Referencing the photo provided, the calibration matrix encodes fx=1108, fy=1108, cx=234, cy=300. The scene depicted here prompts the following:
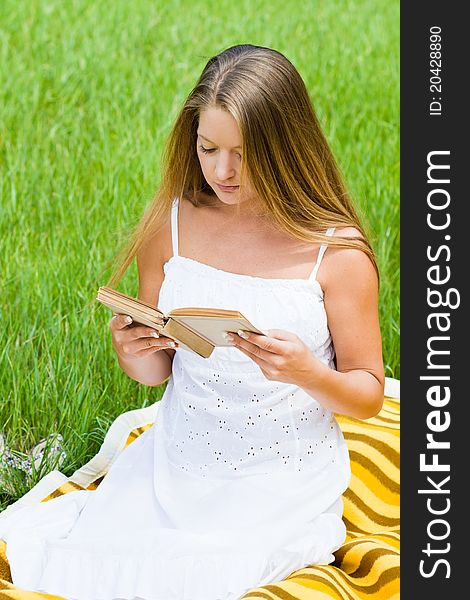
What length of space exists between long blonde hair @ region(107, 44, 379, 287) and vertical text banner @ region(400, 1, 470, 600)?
0.24 metres

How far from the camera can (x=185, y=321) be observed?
6.98 feet

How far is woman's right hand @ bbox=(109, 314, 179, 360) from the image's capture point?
2299 millimetres

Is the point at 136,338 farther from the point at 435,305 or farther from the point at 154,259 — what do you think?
the point at 435,305

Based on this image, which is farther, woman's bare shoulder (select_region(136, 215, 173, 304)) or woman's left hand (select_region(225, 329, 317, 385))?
woman's bare shoulder (select_region(136, 215, 173, 304))

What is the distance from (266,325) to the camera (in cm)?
242

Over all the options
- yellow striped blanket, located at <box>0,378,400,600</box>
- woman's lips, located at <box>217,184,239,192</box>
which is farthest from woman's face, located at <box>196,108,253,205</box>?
yellow striped blanket, located at <box>0,378,400,600</box>

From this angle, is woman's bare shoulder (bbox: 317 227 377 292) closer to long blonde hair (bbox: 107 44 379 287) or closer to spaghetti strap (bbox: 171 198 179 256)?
long blonde hair (bbox: 107 44 379 287)

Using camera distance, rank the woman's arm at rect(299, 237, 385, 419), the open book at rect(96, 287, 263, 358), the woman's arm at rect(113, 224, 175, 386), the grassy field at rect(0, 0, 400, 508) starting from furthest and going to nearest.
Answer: the grassy field at rect(0, 0, 400, 508) → the woman's arm at rect(113, 224, 175, 386) → the woman's arm at rect(299, 237, 385, 419) → the open book at rect(96, 287, 263, 358)

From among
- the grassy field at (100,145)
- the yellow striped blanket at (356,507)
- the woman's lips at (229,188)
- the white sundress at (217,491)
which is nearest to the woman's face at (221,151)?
the woman's lips at (229,188)

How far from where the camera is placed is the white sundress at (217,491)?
2.36 metres

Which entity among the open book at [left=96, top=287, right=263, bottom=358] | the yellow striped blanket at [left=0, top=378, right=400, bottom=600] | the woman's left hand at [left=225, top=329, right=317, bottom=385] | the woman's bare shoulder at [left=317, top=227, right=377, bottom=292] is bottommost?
the yellow striped blanket at [left=0, top=378, right=400, bottom=600]

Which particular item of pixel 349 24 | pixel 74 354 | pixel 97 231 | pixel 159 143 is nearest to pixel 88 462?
pixel 74 354

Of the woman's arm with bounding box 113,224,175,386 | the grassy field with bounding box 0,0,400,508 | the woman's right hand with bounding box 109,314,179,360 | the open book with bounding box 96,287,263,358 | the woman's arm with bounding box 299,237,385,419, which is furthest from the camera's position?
the grassy field with bounding box 0,0,400,508

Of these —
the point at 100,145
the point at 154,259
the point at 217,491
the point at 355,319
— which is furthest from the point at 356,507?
the point at 100,145
